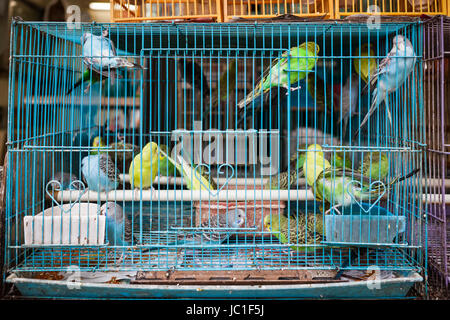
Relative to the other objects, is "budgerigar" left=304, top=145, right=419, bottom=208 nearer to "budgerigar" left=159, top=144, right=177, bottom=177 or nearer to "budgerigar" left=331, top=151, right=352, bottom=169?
"budgerigar" left=331, top=151, right=352, bottom=169

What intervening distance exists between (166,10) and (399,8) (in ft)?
5.64

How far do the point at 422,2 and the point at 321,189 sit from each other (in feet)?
5.09

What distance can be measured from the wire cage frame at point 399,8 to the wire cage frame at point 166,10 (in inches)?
34.2

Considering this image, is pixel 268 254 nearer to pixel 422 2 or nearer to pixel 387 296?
pixel 387 296

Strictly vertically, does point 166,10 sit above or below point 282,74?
above

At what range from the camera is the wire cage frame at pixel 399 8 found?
127 inches

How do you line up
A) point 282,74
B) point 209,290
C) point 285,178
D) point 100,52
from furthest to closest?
1. point 285,178
2. point 282,74
3. point 100,52
4. point 209,290

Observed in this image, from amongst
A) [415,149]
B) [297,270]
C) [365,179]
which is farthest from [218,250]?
[415,149]

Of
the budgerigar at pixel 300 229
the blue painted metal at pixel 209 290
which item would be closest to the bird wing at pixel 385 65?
the budgerigar at pixel 300 229

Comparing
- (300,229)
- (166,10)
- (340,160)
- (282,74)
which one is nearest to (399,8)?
(282,74)

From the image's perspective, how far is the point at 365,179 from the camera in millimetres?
2902

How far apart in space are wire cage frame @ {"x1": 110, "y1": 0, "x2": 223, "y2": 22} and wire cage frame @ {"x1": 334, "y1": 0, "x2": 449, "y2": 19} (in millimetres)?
868

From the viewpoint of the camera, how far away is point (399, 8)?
3.53 meters

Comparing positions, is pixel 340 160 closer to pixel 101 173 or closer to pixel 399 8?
pixel 399 8
